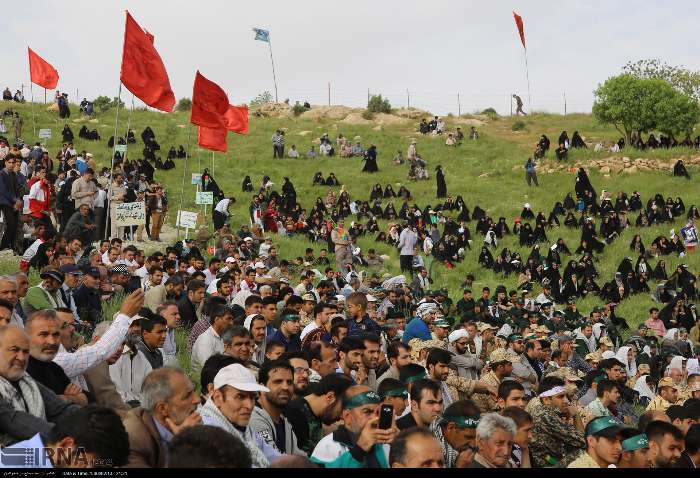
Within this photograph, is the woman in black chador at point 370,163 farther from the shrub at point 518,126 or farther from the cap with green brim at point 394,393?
the cap with green brim at point 394,393

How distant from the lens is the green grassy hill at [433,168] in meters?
31.4

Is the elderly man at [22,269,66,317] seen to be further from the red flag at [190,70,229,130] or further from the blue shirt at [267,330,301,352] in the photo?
the red flag at [190,70,229,130]

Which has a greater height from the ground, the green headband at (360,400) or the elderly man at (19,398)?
the elderly man at (19,398)

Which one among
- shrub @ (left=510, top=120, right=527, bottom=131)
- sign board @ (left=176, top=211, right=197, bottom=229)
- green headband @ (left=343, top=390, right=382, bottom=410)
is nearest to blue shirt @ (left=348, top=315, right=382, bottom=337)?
green headband @ (left=343, top=390, right=382, bottom=410)

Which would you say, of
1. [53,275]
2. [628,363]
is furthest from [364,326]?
[628,363]

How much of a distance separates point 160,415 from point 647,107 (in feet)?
162

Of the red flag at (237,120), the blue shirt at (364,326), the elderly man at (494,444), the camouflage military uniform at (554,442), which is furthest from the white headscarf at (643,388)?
the red flag at (237,120)

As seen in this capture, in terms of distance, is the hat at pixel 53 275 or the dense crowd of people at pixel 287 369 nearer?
the dense crowd of people at pixel 287 369

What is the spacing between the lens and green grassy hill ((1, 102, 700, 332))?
3138cm

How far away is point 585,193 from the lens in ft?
123

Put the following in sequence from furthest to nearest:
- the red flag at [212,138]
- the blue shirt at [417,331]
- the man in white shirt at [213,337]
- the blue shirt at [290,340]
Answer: the red flag at [212,138] < the blue shirt at [417,331] < the blue shirt at [290,340] < the man in white shirt at [213,337]

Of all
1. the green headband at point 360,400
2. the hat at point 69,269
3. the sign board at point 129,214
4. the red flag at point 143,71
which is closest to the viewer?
the green headband at point 360,400

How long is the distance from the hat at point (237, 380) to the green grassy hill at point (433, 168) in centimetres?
2023

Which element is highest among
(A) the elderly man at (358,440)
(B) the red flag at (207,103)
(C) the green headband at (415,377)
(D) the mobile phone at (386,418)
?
(B) the red flag at (207,103)
